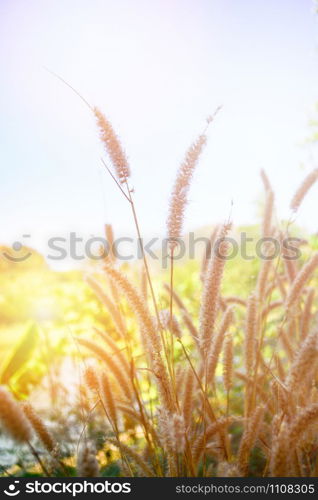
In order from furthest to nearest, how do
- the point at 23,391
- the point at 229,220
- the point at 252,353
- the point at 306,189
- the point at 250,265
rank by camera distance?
the point at 250,265 → the point at 23,391 → the point at 306,189 → the point at 252,353 → the point at 229,220

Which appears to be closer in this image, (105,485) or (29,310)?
(105,485)

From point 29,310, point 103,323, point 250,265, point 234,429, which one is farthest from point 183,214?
point 250,265

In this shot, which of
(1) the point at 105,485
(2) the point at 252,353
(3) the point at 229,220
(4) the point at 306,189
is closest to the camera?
(3) the point at 229,220

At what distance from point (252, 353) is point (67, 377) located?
225 cm

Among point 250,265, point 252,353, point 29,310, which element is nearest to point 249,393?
point 252,353

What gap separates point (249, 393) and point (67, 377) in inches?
85.9

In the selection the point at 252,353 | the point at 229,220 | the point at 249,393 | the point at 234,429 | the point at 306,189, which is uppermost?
the point at 306,189

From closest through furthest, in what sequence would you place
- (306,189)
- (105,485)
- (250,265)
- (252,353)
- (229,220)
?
1. (229,220)
2. (105,485)
3. (252,353)
4. (306,189)
5. (250,265)

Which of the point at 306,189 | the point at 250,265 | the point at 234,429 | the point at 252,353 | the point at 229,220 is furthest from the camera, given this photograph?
the point at 250,265

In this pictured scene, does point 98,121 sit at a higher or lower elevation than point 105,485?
higher

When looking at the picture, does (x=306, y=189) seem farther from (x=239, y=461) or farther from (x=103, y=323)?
(x=103, y=323)

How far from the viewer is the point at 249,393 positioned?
1.68m

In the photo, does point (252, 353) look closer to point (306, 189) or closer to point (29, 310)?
point (306, 189)

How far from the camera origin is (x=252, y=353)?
1.65 m
